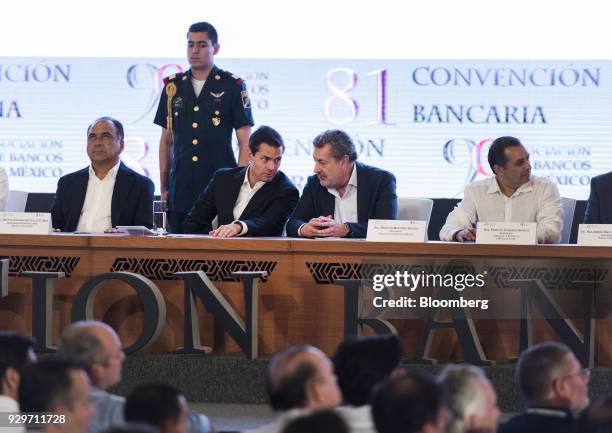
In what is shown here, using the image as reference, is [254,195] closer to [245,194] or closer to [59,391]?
[245,194]

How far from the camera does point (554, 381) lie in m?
3.23

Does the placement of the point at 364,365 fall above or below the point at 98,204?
below

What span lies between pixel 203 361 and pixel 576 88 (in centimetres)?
318

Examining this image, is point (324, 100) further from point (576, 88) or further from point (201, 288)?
point (201, 288)

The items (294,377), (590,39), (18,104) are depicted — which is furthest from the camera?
(18,104)

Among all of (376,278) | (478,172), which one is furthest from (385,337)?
(478,172)

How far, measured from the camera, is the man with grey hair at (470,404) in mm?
2988

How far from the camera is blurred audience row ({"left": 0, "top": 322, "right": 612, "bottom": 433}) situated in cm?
272

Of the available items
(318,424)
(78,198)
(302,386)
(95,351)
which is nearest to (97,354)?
(95,351)

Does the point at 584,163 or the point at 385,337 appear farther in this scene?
the point at 584,163

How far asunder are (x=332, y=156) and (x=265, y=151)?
310mm

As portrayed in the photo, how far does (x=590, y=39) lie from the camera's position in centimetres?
688

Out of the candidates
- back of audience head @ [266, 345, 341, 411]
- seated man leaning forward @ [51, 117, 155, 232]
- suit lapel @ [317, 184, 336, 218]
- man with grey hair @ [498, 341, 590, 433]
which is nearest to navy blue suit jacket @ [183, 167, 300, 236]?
suit lapel @ [317, 184, 336, 218]

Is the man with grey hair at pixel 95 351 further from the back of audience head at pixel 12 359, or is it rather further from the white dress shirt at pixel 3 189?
the white dress shirt at pixel 3 189
